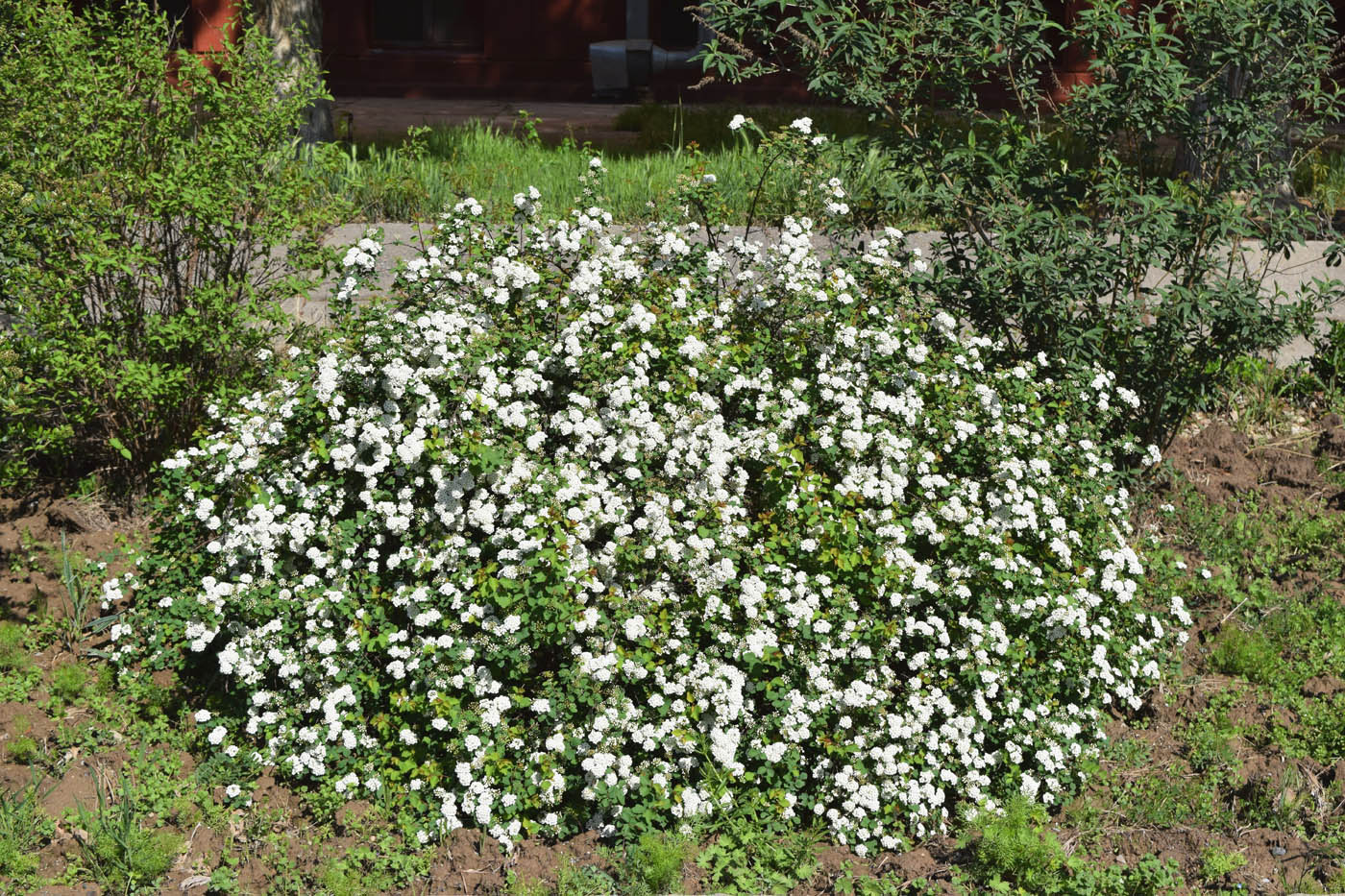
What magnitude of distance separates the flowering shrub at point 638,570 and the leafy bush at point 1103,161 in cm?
57

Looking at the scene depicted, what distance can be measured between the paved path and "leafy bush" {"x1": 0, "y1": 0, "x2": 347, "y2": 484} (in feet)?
4.23

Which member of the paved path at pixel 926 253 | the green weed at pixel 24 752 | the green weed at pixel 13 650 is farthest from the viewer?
A: the paved path at pixel 926 253

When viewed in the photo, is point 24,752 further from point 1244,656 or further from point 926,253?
point 926,253

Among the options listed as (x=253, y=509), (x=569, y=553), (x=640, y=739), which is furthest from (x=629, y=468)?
(x=253, y=509)

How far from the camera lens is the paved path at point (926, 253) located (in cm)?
697

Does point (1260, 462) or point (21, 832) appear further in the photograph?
point (1260, 462)

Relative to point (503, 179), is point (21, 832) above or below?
below

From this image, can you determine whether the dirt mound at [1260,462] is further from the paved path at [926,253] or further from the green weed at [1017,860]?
the green weed at [1017,860]

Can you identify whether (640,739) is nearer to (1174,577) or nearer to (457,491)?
(457,491)

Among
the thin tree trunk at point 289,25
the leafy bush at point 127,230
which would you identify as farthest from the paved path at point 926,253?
the thin tree trunk at point 289,25

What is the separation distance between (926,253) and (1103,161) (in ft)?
9.21

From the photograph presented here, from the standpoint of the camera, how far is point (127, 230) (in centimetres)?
522

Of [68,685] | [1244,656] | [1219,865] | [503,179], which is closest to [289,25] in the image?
[503,179]

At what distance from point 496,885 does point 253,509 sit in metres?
1.49
